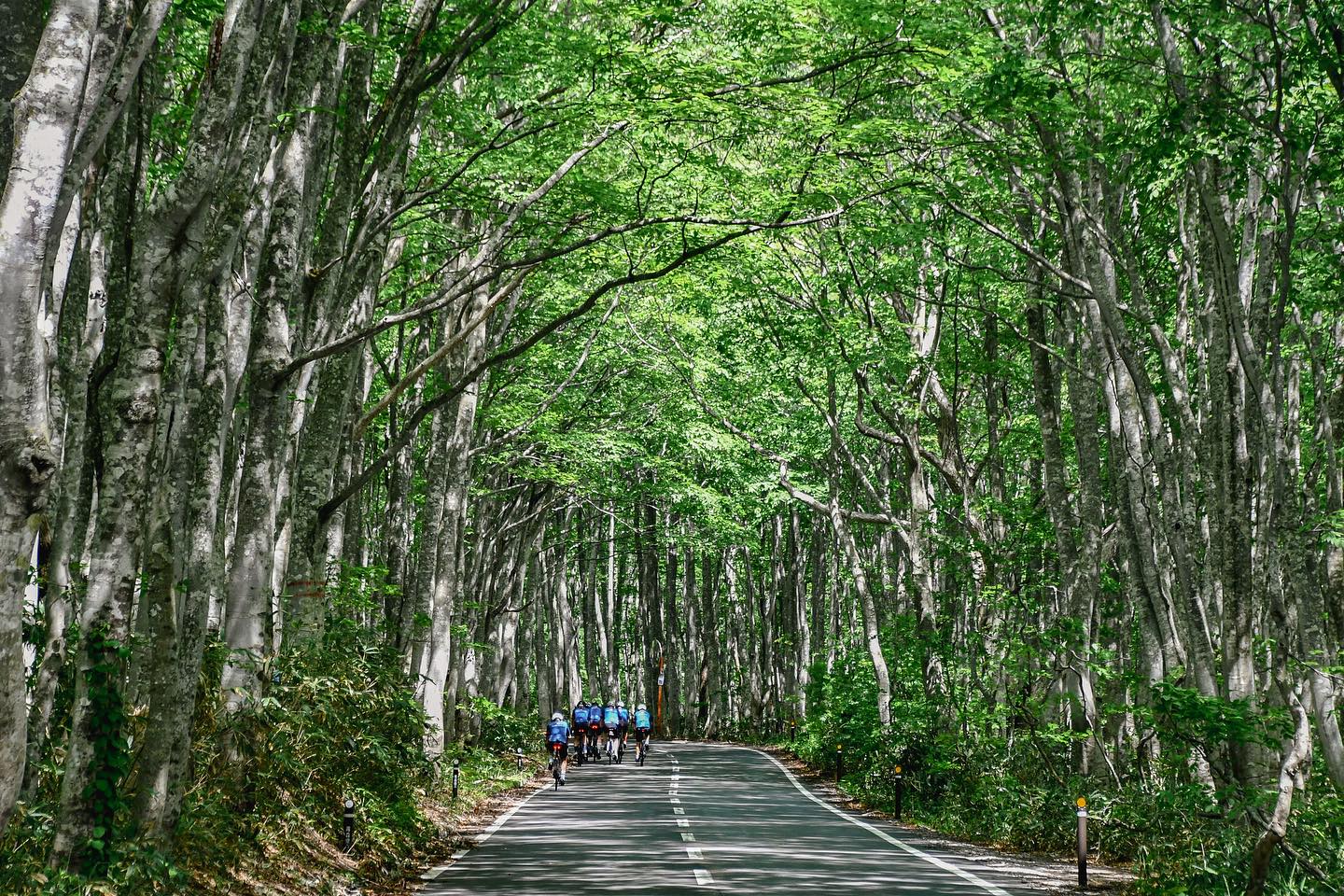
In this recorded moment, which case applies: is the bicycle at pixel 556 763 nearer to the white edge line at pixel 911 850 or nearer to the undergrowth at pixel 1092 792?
the white edge line at pixel 911 850

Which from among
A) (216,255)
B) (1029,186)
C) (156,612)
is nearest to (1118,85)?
(1029,186)

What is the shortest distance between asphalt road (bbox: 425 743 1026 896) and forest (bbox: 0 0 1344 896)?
1.44m

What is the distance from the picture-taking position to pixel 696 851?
14852 millimetres

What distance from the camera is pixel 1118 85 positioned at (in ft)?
52.8

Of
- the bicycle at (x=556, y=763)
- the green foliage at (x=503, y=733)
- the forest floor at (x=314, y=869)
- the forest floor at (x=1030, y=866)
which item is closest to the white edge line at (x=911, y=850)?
the forest floor at (x=1030, y=866)

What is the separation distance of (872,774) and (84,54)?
22520mm

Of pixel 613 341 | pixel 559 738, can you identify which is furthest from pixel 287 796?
pixel 613 341

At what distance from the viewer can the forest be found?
8.11m

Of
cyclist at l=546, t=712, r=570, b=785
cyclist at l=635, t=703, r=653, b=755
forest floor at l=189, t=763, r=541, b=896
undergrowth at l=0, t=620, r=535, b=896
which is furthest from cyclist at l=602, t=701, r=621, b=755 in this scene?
undergrowth at l=0, t=620, r=535, b=896

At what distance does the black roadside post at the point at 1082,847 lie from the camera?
12.8 meters

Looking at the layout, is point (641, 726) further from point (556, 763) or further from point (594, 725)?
point (556, 763)

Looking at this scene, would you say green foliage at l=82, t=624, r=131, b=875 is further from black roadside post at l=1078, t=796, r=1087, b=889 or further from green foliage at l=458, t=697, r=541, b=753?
green foliage at l=458, t=697, r=541, b=753

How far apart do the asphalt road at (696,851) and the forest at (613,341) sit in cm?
144

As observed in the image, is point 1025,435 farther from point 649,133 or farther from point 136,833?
point 136,833
